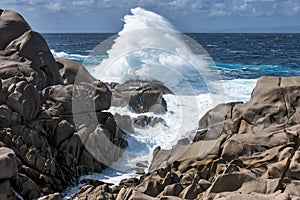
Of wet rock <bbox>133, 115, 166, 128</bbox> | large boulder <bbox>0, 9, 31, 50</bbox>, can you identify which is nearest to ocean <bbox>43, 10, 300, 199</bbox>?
wet rock <bbox>133, 115, 166, 128</bbox>

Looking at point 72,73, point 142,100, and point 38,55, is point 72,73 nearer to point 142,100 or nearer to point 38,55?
point 38,55

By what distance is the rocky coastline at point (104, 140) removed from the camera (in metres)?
9.45

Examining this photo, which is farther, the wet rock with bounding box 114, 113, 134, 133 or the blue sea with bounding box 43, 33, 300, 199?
the wet rock with bounding box 114, 113, 134, 133

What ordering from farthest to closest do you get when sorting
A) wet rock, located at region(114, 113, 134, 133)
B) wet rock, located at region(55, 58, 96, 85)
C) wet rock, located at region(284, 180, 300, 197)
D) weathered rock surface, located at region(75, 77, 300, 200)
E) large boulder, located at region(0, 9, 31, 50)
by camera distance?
wet rock, located at region(55, 58, 96, 85)
large boulder, located at region(0, 9, 31, 50)
wet rock, located at region(114, 113, 134, 133)
weathered rock surface, located at region(75, 77, 300, 200)
wet rock, located at region(284, 180, 300, 197)

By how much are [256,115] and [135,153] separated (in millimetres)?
4730

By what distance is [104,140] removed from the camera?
49.5ft

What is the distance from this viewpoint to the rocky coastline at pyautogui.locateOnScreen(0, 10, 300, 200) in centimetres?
945

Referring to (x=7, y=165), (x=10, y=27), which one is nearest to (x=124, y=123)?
(x=10, y=27)

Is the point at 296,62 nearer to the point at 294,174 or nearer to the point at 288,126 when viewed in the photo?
the point at 288,126

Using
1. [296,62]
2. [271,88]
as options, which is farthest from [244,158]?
[296,62]

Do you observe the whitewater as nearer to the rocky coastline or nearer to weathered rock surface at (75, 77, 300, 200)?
the rocky coastline

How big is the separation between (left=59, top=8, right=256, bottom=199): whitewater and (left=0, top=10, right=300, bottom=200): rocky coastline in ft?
4.51

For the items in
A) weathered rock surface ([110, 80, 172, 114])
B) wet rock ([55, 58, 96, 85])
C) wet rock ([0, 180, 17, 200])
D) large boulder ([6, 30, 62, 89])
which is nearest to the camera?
wet rock ([0, 180, 17, 200])

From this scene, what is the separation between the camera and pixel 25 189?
37.8 ft
